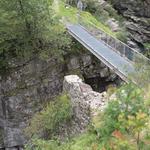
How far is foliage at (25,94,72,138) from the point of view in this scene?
63.9 ft

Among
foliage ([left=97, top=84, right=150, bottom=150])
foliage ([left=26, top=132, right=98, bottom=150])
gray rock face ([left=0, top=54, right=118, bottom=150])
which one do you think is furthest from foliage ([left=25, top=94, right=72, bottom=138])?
foliage ([left=97, top=84, right=150, bottom=150])

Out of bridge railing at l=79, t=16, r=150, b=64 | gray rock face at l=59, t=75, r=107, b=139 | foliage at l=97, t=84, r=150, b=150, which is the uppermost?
foliage at l=97, t=84, r=150, b=150

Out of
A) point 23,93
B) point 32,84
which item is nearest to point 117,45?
point 32,84

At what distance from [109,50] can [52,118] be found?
488cm

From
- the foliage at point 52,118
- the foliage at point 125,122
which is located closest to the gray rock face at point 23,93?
the foliage at point 52,118

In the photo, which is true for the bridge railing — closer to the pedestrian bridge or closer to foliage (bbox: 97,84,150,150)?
the pedestrian bridge

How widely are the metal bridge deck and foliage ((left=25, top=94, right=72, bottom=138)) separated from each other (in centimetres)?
268

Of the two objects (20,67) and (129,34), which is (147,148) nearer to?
(20,67)

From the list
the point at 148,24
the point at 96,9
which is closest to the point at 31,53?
the point at 96,9

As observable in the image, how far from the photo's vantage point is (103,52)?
22.2 metres

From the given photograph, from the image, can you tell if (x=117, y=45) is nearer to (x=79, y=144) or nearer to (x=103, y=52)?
(x=103, y=52)

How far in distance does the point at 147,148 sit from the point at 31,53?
45.1 ft

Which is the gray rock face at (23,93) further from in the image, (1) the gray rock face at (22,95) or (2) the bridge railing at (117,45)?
(2) the bridge railing at (117,45)

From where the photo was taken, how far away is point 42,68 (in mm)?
24328
